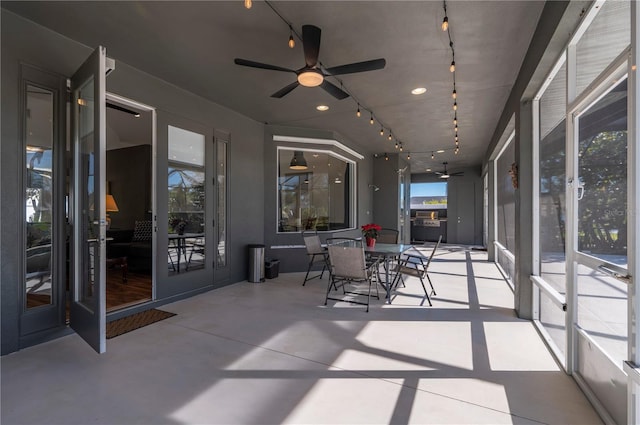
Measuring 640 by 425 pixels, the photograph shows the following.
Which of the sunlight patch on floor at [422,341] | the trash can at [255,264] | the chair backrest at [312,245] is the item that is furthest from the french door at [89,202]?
the chair backrest at [312,245]

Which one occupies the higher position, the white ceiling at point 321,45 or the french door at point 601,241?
the white ceiling at point 321,45

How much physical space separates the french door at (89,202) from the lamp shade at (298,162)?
3.94 meters

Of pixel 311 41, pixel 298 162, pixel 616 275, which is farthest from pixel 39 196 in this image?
pixel 616 275

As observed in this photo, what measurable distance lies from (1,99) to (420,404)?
163 inches

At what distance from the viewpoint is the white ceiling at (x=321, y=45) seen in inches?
105

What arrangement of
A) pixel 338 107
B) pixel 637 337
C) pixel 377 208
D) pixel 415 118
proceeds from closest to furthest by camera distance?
pixel 637 337 < pixel 338 107 < pixel 415 118 < pixel 377 208

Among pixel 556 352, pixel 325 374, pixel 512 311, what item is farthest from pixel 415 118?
pixel 325 374

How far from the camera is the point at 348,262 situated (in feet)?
13.1

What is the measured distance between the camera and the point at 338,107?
5.17m

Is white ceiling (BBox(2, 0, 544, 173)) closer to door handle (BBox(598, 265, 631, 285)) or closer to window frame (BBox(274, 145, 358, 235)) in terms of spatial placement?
window frame (BBox(274, 145, 358, 235))

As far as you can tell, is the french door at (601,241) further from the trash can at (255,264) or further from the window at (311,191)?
the window at (311,191)

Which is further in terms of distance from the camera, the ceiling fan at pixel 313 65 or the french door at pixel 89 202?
the ceiling fan at pixel 313 65

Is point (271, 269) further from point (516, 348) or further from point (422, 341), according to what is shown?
point (516, 348)

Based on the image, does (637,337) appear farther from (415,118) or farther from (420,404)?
(415,118)
